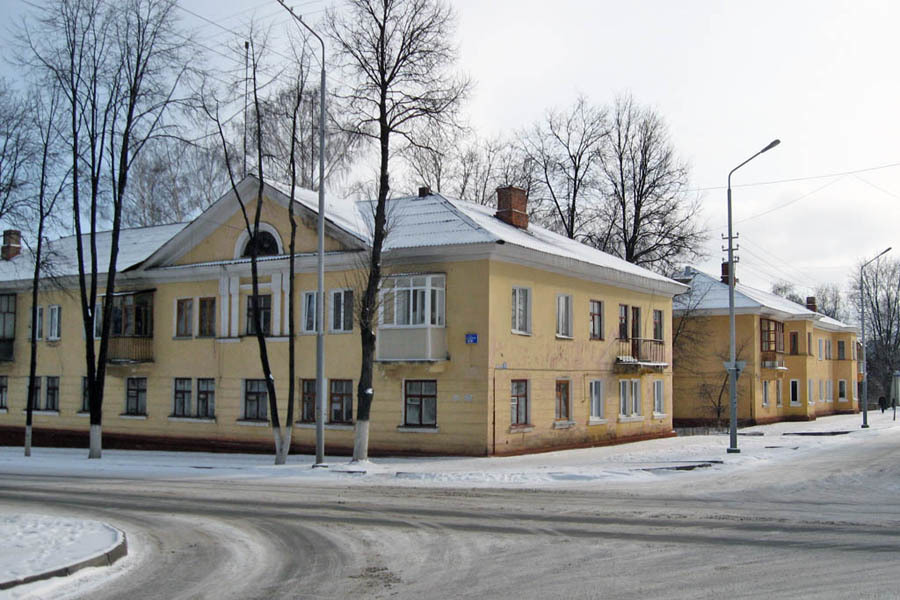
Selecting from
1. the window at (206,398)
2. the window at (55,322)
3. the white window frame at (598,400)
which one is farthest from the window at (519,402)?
the window at (55,322)

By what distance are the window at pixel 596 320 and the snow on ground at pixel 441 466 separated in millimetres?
3820

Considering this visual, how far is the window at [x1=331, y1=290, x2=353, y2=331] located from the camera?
2702 cm

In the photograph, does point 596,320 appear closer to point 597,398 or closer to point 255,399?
point 597,398

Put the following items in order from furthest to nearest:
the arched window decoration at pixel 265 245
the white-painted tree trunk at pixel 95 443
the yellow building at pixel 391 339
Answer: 1. the arched window decoration at pixel 265 245
2. the white-painted tree trunk at pixel 95 443
3. the yellow building at pixel 391 339

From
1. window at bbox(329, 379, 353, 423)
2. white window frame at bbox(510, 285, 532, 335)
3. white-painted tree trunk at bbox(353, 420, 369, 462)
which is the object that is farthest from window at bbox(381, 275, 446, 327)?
white-painted tree trunk at bbox(353, 420, 369, 462)

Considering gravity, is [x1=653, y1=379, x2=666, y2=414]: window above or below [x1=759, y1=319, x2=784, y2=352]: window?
below

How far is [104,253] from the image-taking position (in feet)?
123

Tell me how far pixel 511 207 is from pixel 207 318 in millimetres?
11121

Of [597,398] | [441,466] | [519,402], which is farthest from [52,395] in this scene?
[597,398]

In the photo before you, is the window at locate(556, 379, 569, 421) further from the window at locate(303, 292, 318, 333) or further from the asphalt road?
the asphalt road

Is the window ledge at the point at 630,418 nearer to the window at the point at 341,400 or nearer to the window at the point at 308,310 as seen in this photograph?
the window at the point at 341,400

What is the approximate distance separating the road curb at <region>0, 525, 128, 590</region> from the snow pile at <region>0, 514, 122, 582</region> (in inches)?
1.9

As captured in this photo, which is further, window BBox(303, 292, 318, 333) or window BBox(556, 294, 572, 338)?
window BBox(556, 294, 572, 338)

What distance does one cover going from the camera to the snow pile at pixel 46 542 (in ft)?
30.4
